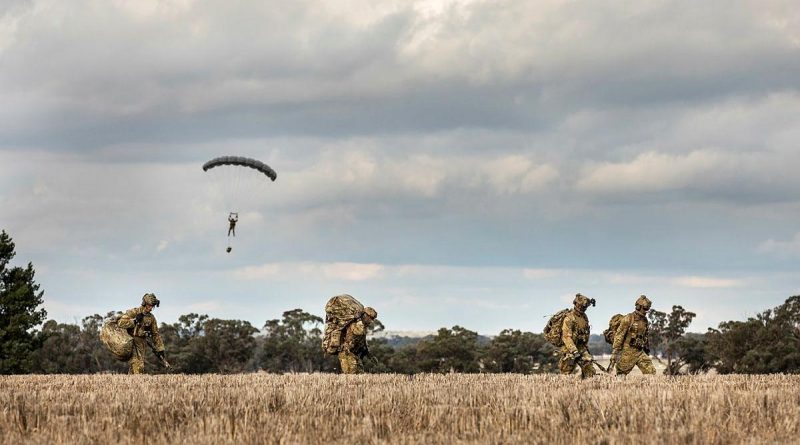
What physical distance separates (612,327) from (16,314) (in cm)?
4305

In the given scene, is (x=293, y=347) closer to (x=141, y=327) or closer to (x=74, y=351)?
(x=74, y=351)

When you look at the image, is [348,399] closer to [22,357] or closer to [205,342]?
[22,357]

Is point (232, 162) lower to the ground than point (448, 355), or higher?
higher

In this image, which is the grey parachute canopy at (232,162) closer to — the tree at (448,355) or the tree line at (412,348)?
the tree line at (412,348)

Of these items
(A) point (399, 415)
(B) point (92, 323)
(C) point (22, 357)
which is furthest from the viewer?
(B) point (92, 323)

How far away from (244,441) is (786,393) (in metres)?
10.0

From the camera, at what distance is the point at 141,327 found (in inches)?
1188

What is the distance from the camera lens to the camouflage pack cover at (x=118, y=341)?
29641 mm

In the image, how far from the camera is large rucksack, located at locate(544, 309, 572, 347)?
2775cm

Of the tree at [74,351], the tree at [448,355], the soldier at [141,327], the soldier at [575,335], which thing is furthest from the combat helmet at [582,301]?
the tree at [74,351]

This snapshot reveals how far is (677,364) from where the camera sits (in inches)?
3366

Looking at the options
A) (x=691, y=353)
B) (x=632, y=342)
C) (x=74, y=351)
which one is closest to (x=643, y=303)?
(x=632, y=342)

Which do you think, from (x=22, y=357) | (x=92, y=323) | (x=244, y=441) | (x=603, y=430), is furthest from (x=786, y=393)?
(x=92, y=323)

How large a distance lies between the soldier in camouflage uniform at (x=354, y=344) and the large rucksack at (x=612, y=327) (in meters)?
6.76
